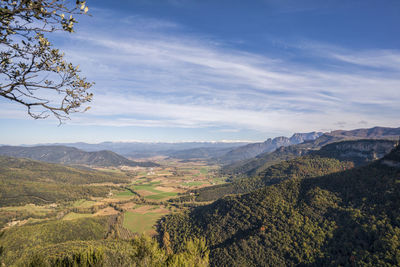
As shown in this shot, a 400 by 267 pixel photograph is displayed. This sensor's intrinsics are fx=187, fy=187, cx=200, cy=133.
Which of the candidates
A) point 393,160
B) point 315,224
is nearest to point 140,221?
point 315,224

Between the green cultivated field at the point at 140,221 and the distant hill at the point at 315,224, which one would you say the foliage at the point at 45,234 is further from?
the distant hill at the point at 315,224

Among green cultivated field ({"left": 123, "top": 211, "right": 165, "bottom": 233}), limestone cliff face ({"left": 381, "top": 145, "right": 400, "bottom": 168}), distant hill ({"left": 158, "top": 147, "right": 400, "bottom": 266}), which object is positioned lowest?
green cultivated field ({"left": 123, "top": 211, "right": 165, "bottom": 233})

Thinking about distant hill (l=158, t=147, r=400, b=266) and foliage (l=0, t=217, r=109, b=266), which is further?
foliage (l=0, t=217, r=109, b=266)

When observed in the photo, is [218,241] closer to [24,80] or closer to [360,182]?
[360,182]

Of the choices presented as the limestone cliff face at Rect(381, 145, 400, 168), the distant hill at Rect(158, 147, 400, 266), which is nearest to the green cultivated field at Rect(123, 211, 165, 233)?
the distant hill at Rect(158, 147, 400, 266)

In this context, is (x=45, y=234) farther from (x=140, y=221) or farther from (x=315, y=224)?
(x=315, y=224)

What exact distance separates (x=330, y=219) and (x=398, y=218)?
908 inches

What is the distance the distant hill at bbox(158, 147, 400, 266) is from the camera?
68062 millimetres

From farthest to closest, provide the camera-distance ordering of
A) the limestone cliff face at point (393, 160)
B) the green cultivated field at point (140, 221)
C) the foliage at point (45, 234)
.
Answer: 1. the green cultivated field at point (140, 221)
2. the foliage at point (45, 234)
3. the limestone cliff face at point (393, 160)

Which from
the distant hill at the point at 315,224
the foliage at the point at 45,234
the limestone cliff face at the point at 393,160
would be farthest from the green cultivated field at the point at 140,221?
the limestone cliff face at the point at 393,160

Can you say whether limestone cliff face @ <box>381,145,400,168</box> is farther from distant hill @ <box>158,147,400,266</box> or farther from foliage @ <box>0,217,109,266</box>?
foliage @ <box>0,217,109,266</box>

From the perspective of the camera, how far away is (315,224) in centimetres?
8588

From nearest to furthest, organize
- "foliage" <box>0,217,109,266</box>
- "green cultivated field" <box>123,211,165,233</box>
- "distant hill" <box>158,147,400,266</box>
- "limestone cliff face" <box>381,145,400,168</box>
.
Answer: "distant hill" <box>158,147,400,266</box>
"limestone cliff face" <box>381,145,400,168</box>
"foliage" <box>0,217,109,266</box>
"green cultivated field" <box>123,211,165,233</box>

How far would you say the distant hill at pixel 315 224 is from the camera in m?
68.1
